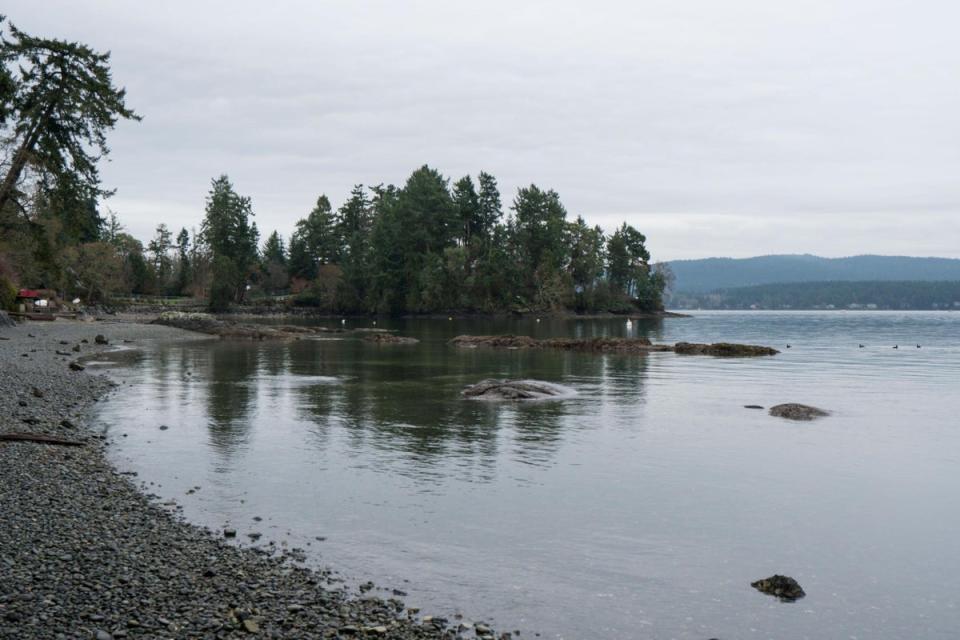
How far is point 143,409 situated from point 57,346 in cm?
2894

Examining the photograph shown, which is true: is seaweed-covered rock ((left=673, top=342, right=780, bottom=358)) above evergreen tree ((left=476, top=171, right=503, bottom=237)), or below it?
below

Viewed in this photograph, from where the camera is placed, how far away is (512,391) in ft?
106

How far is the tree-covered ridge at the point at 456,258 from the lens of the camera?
13888cm

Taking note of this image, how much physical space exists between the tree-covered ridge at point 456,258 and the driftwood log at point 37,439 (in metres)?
116

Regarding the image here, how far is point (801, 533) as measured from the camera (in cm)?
1401

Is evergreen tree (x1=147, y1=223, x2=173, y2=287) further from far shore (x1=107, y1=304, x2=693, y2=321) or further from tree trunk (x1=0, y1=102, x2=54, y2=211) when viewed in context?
tree trunk (x1=0, y1=102, x2=54, y2=211)

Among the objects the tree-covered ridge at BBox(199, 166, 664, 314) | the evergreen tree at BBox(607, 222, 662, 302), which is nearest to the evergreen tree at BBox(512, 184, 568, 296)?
the tree-covered ridge at BBox(199, 166, 664, 314)

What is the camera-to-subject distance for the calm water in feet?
35.3

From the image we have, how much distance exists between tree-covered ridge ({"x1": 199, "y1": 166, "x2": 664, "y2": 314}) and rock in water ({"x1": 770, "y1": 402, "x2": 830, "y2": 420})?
107m

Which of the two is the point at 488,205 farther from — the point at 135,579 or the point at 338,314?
the point at 135,579

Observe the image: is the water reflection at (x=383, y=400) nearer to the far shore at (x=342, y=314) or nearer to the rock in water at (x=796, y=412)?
the rock in water at (x=796, y=412)

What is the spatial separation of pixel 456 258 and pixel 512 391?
337ft

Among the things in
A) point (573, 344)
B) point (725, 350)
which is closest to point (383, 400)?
point (573, 344)

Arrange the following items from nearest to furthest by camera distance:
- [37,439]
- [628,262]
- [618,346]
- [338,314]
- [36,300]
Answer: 1. [37,439]
2. [618,346]
3. [36,300]
4. [338,314]
5. [628,262]
